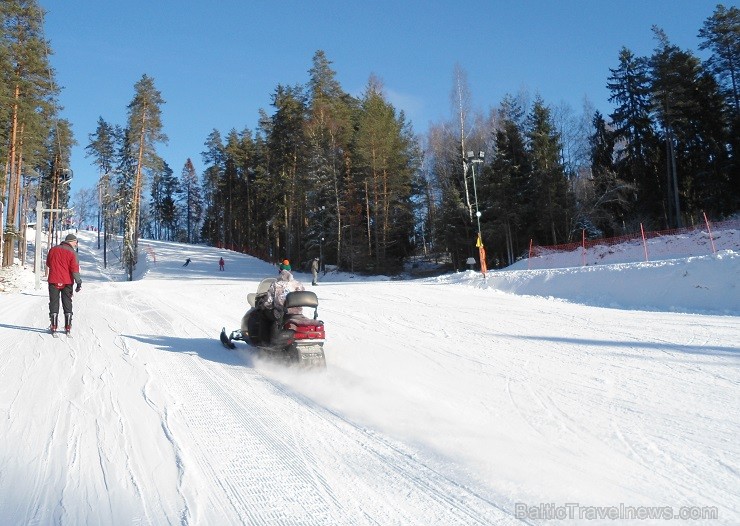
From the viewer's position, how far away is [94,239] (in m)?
79.9

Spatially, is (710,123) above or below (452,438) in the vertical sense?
above

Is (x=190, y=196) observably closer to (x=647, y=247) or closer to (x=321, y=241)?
(x=321, y=241)

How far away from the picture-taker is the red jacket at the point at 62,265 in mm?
8625

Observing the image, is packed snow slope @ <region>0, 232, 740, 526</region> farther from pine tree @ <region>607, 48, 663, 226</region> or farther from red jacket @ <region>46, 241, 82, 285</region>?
pine tree @ <region>607, 48, 663, 226</region>

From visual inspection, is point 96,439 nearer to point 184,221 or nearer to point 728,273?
point 728,273

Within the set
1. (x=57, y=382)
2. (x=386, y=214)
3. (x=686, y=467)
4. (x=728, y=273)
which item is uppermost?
(x=386, y=214)

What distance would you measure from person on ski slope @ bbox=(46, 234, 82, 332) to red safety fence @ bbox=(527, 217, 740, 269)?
1822 cm

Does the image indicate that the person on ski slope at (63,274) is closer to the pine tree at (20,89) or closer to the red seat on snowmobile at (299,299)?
the red seat on snowmobile at (299,299)

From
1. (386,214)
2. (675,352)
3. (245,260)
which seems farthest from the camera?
(245,260)

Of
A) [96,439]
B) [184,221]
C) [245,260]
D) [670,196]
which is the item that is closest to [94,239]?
[184,221]

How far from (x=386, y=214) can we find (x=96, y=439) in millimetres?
31378

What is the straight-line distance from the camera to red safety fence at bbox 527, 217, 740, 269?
19047 millimetres

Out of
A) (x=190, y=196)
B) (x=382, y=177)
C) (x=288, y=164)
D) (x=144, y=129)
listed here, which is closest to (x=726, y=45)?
(x=382, y=177)

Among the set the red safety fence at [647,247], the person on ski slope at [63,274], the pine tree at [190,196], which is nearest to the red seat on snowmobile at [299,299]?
the person on ski slope at [63,274]
